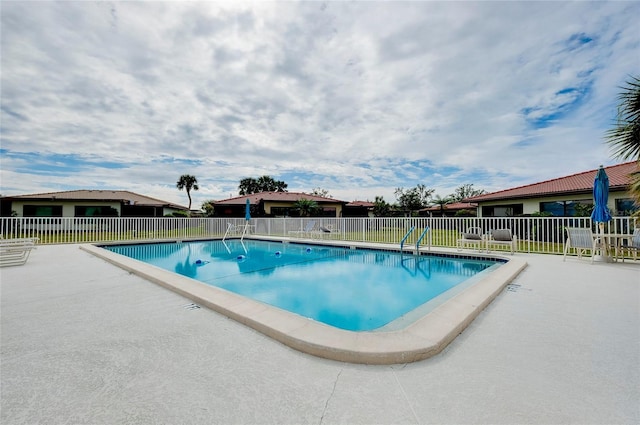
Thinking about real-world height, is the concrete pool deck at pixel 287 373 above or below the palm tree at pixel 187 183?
below

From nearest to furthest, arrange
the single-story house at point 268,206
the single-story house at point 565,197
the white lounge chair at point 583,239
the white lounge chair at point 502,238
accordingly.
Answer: the white lounge chair at point 583,239 → the white lounge chair at point 502,238 → the single-story house at point 565,197 → the single-story house at point 268,206

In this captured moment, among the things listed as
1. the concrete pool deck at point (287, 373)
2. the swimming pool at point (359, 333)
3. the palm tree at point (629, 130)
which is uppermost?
the palm tree at point (629, 130)

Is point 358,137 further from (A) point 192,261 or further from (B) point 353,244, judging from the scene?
(A) point 192,261

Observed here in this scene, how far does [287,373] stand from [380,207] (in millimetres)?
30569

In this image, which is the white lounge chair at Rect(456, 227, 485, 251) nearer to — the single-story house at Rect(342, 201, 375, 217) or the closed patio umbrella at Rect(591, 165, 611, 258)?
the closed patio umbrella at Rect(591, 165, 611, 258)

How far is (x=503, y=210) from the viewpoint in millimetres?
18094

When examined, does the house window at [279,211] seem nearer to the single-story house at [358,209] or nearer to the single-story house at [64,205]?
the single-story house at [358,209]

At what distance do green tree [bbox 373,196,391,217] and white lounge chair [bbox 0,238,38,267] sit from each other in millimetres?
28581

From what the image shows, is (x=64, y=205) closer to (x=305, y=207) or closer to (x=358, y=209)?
(x=305, y=207)

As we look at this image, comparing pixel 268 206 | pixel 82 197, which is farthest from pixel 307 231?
pixel 82 197

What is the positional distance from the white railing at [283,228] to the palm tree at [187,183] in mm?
31904

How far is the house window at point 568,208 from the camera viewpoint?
1317 cm

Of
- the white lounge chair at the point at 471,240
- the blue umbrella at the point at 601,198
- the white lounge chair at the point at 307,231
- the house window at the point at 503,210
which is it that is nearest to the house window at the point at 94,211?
the white lounge chair at the point at 307,231

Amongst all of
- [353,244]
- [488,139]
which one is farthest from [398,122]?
[353,244]
